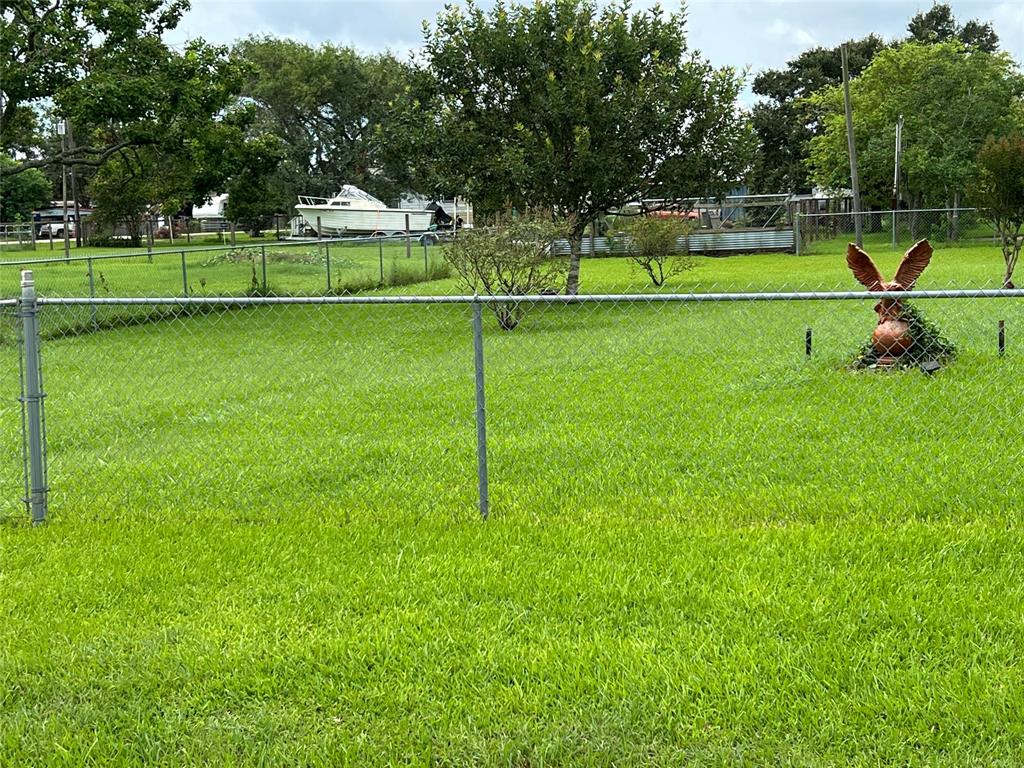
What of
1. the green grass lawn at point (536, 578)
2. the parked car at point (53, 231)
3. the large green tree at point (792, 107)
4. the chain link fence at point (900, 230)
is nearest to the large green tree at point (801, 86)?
the large green tree at point (792, 107)

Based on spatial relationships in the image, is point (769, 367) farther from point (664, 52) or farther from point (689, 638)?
point (664, 52)

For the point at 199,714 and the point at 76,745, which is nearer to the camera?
the point at 76,745

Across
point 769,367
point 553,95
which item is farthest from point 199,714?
point 553,95

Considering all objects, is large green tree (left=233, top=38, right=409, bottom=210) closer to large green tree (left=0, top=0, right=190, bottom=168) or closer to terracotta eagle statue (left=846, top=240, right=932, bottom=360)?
large green tree (left=0, top=0, right=190, bottom=168)

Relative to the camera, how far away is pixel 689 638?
11.5ft

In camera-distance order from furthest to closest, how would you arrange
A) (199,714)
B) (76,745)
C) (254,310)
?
(254,310)
(199,714)
(76,745)

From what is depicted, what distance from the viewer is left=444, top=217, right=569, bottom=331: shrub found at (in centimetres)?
1434

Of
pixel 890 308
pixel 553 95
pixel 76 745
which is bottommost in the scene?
pixel 76 745

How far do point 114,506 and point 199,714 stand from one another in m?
2.65

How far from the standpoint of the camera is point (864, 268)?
9.41 meters

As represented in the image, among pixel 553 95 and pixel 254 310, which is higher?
pixel 553 95

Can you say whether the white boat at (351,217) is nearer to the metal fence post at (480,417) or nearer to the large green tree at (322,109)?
the large green tree at (322,109)

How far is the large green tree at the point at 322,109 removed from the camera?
5662 cm

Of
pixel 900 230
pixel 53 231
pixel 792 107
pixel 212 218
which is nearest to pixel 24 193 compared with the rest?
pixel 53 231
